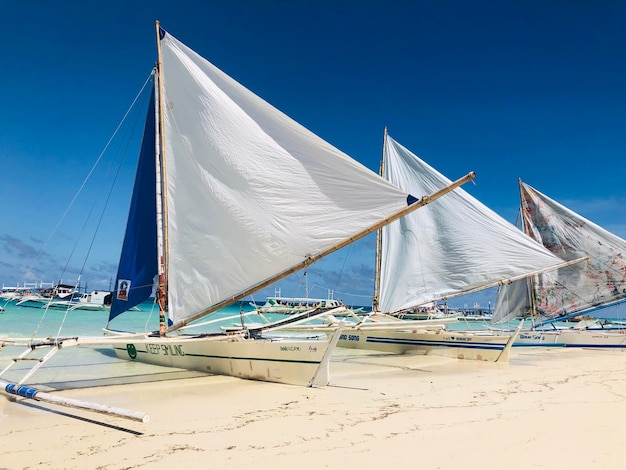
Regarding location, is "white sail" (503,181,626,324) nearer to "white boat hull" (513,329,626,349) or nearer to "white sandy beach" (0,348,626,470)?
"white boat hull" (513,329,626,349)

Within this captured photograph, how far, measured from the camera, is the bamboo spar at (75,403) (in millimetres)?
6168

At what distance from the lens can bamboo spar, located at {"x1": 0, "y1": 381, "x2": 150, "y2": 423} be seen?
20.2 feet

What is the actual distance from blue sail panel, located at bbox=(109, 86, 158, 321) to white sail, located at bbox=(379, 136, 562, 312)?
9.50 m

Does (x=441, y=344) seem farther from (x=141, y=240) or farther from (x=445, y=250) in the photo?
(x=141, y=240)

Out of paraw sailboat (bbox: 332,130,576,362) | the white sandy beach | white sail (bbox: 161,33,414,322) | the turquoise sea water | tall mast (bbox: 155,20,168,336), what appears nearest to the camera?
the white sandy beach

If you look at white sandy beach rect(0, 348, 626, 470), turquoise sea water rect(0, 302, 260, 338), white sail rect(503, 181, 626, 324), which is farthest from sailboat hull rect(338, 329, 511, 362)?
white sail rect(503, 181, 626, 324)

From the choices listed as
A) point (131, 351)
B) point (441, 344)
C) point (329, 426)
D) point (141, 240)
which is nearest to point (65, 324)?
point (131, 351)

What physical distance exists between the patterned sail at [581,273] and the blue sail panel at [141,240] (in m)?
18.2

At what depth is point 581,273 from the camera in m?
21.7

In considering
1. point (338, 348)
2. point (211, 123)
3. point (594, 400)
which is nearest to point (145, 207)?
point (211, 123)

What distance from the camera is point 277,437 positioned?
6.23 meters

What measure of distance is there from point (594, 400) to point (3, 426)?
33.8 ft

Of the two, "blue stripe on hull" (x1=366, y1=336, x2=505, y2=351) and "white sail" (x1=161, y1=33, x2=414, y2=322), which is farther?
"blue stripe on hull" (x1=366, y1=336, x2=505, y2=351)

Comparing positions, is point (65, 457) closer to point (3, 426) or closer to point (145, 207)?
point (3, 426)
